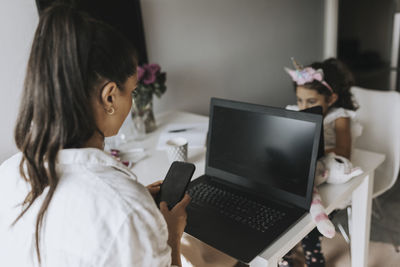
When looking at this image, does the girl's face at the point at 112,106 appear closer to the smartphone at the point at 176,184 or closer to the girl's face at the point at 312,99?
the smartphone at the point at 176,184

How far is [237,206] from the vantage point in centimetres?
105

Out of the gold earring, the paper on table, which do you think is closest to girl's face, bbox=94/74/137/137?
the gold earring

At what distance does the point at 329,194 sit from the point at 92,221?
81cm

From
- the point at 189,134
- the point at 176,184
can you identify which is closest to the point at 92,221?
the point at 176,184

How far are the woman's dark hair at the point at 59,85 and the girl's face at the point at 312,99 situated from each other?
1171 mm

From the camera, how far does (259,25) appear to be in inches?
103

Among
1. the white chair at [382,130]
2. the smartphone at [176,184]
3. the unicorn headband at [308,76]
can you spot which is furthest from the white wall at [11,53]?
the white chair at [382,130]

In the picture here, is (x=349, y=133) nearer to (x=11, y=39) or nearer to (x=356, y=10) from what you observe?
(x=11, y=39)

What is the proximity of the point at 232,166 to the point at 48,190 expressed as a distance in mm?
691

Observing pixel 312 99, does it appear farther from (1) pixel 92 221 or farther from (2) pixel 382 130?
(1) pixel 92 221

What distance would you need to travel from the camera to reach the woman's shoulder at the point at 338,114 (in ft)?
5.13

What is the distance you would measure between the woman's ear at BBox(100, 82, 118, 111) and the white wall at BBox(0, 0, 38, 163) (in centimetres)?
101

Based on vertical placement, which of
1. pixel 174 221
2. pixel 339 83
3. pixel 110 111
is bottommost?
pixel 174 221

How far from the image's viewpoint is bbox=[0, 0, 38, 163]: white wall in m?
1.46
